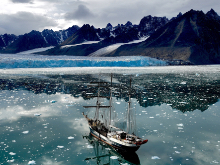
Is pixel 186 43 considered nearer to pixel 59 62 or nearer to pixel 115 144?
pixel 59 62

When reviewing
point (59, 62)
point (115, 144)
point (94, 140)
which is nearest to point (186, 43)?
point (59, 62)

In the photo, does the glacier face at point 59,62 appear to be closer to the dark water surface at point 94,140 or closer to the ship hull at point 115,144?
the dark water surface at point 94,140

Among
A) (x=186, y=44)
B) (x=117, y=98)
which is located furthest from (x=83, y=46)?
(x=117, y=98)

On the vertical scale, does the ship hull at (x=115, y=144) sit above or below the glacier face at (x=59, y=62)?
below

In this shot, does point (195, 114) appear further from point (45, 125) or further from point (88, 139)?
point (45, 125)

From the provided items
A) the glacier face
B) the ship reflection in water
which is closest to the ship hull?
the ship reflection in water

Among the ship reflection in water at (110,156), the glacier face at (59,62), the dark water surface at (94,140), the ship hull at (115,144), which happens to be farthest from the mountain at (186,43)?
the ship reflection in water at (110,156)

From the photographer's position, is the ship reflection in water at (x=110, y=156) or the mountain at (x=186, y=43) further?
the mountain at (x=186, y=43)
